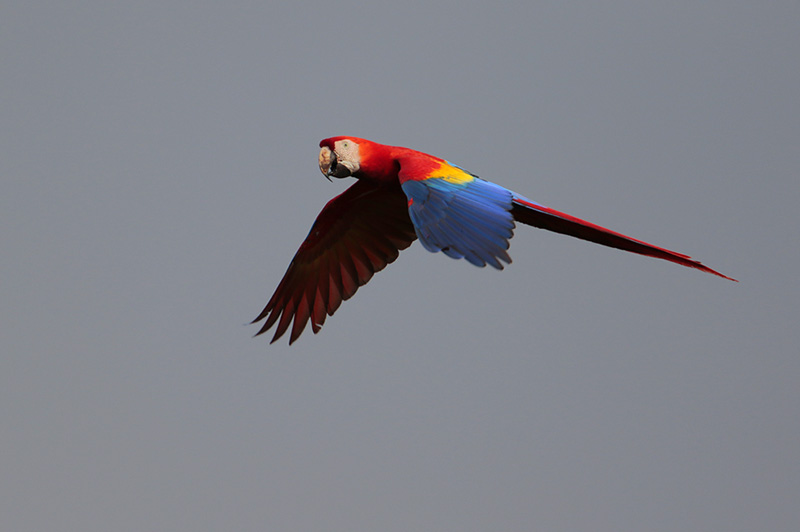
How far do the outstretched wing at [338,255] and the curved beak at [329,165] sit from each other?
20.6 inches

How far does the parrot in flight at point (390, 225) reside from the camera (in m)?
3.70

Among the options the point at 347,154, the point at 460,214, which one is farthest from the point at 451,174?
the point at 347,154

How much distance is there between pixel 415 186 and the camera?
3953 mm

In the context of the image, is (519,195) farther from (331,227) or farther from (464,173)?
(331,227)

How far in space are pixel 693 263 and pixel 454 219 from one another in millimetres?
1378

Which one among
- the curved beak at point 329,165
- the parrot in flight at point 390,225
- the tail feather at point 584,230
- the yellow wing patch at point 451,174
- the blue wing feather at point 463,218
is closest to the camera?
the blue wing feather at point 463,218

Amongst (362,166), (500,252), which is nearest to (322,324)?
(362,166)

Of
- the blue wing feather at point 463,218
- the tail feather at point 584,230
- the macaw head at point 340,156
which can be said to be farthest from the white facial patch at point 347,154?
the tail feather at point 584,230

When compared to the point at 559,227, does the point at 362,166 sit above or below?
above

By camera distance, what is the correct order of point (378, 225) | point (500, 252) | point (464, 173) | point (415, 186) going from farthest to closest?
point (378, 225) < point (464, 173) < point (415, 186) < point (500, 252)

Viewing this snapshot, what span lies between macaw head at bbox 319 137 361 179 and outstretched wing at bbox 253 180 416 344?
0.54 metres

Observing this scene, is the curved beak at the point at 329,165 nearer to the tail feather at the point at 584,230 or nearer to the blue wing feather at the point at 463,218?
the blue wing feather at the point at 463,218

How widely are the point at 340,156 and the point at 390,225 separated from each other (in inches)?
34.0

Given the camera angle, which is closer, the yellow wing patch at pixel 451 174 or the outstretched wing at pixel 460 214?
the outstretched wing at pixel 460 214
